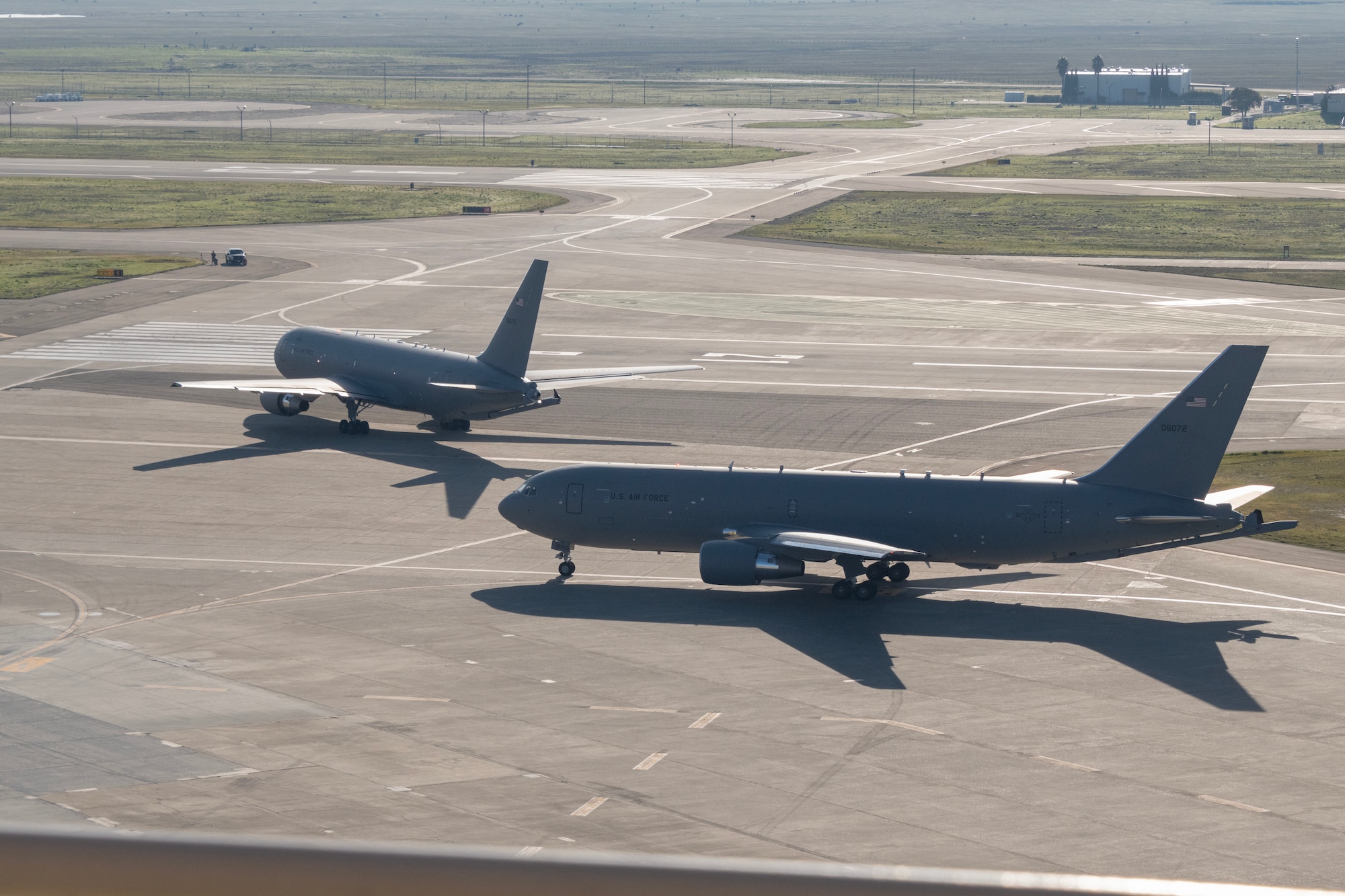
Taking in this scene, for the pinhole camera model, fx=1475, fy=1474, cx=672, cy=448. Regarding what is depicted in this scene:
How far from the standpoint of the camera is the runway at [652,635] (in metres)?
38.6

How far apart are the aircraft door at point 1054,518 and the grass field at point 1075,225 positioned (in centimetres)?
10100

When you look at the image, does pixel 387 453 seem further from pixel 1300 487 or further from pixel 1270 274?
pixel 1270 274

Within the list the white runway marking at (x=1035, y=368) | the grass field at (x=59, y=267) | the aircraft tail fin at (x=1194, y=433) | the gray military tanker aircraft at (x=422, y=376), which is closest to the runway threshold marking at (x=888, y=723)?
the aircraft tail fin at (x=1194, y=433)

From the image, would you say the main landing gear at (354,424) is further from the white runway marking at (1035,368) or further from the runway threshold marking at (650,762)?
the runway threshold marking at (650,762)

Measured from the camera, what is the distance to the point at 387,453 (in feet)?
278

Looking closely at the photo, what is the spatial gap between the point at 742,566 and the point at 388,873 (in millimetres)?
53694

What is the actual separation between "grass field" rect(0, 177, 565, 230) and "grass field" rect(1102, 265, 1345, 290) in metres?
78.7

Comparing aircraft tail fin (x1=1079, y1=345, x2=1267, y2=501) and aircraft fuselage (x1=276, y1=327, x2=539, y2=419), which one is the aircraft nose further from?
aircraft tail fin (x1=1079, y1=345, x2=1267, y2=501)

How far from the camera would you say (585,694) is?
48.7 metres

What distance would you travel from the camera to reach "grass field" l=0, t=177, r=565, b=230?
172 metres

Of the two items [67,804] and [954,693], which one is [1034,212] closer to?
[954,693]

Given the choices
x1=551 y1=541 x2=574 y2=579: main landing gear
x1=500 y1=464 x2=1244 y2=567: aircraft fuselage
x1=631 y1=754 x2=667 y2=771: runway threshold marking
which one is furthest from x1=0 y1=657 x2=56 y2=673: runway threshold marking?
x1=631 y1=754 x2=667 y2=771: runway threshold marking

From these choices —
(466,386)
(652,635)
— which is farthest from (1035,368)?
(652,635)

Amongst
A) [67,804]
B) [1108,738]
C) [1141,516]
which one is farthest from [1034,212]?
[67,804]
